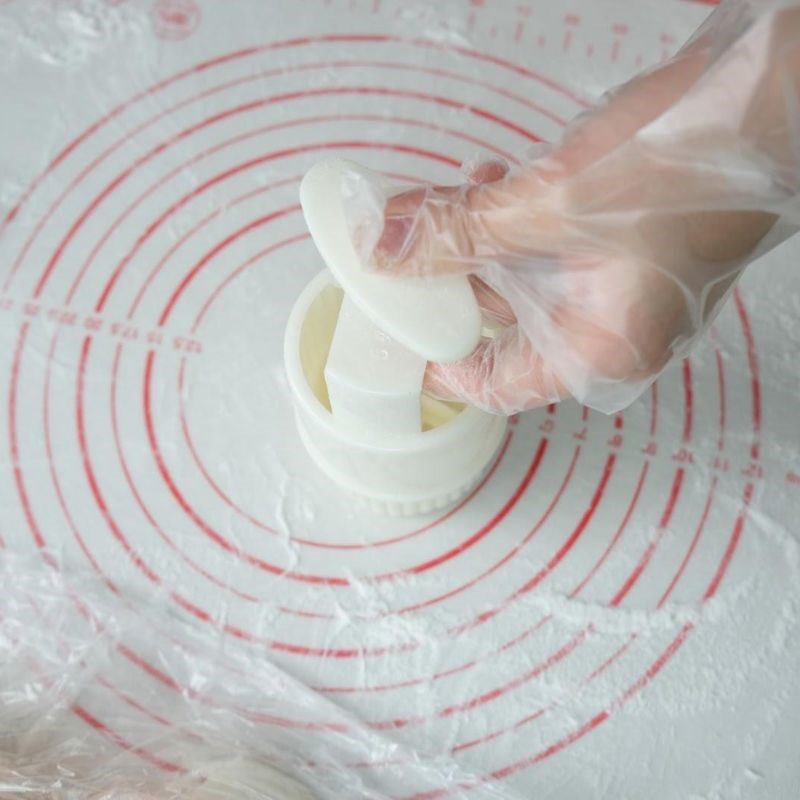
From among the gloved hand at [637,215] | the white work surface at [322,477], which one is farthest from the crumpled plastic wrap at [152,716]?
the gloved hand at [637,215]

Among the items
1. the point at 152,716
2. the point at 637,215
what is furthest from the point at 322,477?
the point at 637,215

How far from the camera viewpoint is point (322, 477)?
755mm

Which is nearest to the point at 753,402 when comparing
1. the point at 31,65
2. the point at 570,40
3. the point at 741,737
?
the point at 741,737

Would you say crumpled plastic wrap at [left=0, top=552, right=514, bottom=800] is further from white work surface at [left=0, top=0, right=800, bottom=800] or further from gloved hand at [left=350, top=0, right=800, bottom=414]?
gloved hand at [left=350, top=0, right=800, bottom=414]

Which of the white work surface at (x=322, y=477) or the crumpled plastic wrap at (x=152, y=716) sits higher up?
the white work surface at (x=322, y=477)

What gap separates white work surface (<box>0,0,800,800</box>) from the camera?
0.69 meters

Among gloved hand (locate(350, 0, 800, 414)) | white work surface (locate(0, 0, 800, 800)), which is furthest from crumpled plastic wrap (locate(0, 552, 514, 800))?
gloved hand (locate(350, 0, 800, 414))

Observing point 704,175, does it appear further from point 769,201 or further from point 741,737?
point 741,737

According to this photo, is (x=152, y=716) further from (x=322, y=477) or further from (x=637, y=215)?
(x=637, y=215)

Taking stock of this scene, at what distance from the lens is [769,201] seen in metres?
0.53

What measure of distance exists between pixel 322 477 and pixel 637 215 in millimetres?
318

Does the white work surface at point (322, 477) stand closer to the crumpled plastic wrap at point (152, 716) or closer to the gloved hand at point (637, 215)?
the crumpled plastic wrap at point (152, 716)

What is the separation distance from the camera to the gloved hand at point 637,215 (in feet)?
1.67

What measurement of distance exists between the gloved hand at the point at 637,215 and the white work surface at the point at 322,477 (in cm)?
17
